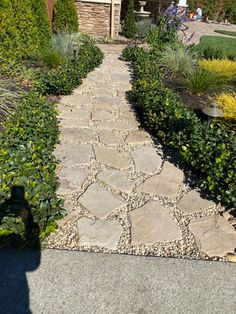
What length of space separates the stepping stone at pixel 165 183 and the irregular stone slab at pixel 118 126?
120cm

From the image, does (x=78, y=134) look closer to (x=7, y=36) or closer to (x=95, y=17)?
(x=7, y=36)

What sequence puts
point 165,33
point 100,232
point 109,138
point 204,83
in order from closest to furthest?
point 100,232 < point 109,138 < point 204,83 < point 165,33

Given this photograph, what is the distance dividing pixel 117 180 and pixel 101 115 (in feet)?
6.22

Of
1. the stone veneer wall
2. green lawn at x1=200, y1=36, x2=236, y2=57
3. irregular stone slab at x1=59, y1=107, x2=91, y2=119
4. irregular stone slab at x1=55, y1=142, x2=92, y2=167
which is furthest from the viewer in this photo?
green lawn at x1=200, y1=36, x2=236, y2=57

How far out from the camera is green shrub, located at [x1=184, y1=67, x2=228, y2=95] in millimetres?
5070

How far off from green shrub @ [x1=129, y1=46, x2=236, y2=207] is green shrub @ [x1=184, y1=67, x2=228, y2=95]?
2.22ft

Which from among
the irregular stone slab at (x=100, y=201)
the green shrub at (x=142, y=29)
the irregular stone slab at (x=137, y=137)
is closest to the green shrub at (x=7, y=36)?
the irregular stone slab at (x=137, y=137)

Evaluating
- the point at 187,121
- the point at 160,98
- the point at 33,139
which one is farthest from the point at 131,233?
the point at 160,98

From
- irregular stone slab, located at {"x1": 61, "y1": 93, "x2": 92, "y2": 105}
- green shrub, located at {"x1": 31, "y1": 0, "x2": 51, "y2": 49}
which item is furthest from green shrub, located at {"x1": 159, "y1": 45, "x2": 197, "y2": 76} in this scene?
green shrub, located at {"x1": 31, "y1": 0, "x2": 51, "y2": 49}

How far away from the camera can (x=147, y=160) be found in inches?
145

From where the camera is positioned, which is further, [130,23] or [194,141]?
[130,23]

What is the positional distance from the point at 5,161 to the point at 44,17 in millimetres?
6296

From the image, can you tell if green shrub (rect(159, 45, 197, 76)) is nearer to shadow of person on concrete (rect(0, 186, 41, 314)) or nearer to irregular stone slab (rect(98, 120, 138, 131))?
irregular stone slab (rect(98, 120, 138, 131))

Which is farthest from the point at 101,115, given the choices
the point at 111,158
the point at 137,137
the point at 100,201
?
the point at 100,201
